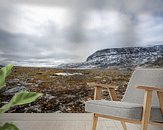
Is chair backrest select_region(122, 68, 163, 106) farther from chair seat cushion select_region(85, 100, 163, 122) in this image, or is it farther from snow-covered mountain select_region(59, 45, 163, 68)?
snow-covered mountain select_region(59, 45, 163, 68)

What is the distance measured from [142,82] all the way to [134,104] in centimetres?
58

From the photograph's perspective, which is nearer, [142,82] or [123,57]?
[142,82]

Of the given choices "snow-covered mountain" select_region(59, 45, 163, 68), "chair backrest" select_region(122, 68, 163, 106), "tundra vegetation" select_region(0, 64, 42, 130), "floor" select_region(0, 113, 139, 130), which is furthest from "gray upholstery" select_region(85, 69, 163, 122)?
"tundra vegetation" select_region(0, 64, 42, 130)

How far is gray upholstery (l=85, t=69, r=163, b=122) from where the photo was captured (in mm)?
2461

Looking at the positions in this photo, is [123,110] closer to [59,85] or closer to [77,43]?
[59,85]

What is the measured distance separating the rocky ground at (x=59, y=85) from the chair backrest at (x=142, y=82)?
1361 millimetres

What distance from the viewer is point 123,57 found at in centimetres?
Answer: 483

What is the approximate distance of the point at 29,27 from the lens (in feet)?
15.5

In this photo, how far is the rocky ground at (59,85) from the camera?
4.50 meters

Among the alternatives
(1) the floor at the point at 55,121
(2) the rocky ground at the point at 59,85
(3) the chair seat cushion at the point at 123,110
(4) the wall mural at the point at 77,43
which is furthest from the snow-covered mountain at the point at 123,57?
(3) the chair seat cushion at the point at 123,110

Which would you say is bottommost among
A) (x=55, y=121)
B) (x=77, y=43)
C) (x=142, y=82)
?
(x=55, y=121)

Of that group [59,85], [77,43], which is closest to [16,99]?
[59,85]

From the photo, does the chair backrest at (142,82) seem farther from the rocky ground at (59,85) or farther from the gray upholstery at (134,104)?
the rocky ground at (59,85)

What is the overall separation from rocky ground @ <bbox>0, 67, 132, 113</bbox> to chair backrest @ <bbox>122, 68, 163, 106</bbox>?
1361 mm
